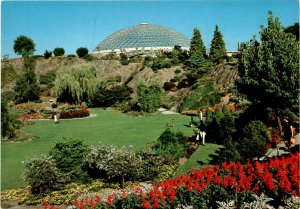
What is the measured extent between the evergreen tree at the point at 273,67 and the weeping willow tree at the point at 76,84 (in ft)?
108

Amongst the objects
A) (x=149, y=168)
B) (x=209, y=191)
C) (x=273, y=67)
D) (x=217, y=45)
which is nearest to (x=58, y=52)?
(x=217, y=45)

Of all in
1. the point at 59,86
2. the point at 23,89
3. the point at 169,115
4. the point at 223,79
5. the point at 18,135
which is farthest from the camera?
the point at 23,89

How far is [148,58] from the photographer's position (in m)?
71.0

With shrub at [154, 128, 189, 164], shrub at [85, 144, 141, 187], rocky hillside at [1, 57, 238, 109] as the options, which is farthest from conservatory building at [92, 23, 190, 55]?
shrub at [85, 144, 141, 187]

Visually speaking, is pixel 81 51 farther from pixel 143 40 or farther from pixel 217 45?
pixel 143 40

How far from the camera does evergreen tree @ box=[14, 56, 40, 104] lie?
52719 millimetres

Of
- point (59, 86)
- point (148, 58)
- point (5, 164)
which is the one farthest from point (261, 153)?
point (148, 58)

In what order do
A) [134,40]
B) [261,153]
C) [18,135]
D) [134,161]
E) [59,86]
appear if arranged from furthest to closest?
1. [134,40]
2. [59,86]
3. [18,135]
4. [261,153]
5. [134,161]

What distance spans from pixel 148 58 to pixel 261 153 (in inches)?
2234

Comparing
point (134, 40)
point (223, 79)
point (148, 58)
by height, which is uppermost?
point (134, 40)

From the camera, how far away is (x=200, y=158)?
18375 millimetres

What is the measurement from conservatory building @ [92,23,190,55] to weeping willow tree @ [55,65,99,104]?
60816 mm

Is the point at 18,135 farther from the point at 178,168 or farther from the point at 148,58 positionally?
the point at 148,58

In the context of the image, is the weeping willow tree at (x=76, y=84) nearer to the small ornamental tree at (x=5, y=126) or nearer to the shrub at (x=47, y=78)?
the shrub at (x=47, y=78)
